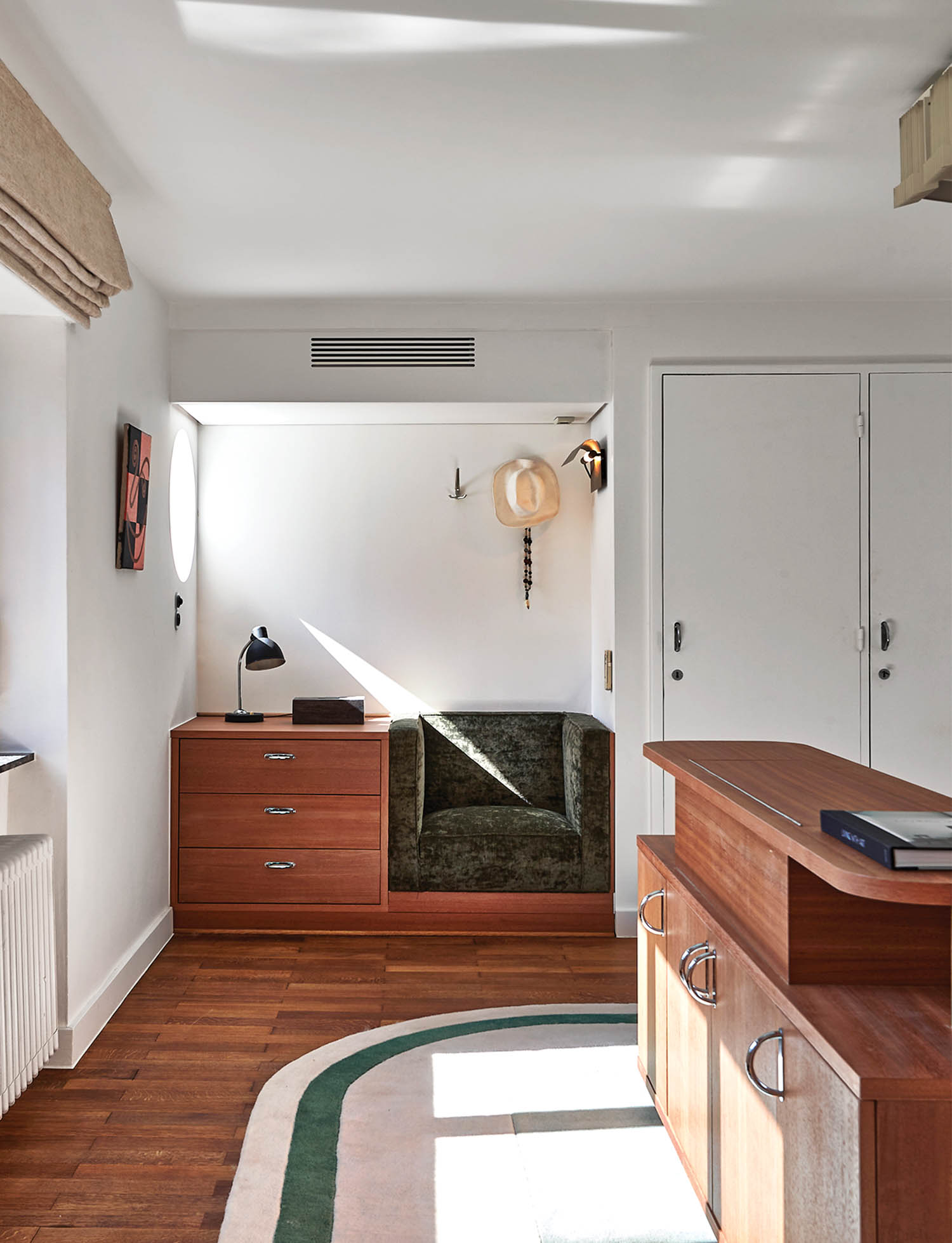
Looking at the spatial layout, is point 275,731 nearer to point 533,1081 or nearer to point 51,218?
point 533,1081

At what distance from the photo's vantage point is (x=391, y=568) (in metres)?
4.49

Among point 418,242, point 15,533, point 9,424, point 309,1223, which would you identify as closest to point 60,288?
point 9,424

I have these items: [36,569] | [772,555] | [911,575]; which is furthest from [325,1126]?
[911,575]

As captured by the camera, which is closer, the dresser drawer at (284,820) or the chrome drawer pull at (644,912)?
the chrome drawer pull at (644,912)

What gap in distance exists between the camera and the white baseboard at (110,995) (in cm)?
271

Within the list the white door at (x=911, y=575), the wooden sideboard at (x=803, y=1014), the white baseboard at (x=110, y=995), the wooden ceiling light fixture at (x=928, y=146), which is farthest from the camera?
the white door at (x=911, y=575)

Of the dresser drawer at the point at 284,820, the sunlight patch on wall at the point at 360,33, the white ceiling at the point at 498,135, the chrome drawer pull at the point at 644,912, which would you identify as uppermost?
the white ceiling at the point at 498,135

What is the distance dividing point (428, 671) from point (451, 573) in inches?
18.8

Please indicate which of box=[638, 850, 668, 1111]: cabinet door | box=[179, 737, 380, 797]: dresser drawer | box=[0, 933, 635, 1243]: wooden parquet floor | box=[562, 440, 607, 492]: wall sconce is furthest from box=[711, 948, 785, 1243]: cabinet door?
box=[562, 440, 607, 492]: wall sconce

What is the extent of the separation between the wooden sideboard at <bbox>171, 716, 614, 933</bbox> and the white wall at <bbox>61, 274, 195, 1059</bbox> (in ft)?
0.40

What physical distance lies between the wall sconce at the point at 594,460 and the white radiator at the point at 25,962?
103 inches

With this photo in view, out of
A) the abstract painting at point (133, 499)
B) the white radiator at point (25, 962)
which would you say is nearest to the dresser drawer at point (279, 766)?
the abstract painting at point (133, 499)

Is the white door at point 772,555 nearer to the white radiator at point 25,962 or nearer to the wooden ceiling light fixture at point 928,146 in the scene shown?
the wooden ceiling light fixture at point 928,146

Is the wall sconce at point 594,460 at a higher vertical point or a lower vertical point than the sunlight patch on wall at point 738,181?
lower
